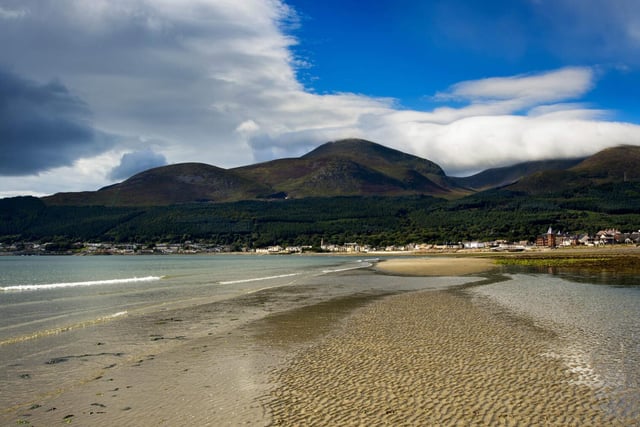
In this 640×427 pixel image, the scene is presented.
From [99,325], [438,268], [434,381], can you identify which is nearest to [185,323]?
[99,325]

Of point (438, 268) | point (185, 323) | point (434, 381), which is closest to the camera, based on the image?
point (434, 381)

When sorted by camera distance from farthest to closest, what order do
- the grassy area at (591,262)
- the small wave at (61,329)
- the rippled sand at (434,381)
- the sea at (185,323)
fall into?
1. the grassy area at (591,262)
2. the small wave at (61,329)
3. the sea at (185,323)
4. the rippled sand at (434,381)

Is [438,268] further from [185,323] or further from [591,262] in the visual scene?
[185,323]

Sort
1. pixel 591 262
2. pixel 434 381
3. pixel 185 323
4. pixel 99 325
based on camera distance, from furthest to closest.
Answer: pixel 591 262, pixel 185 323, pixel 99 325, pixel 434 381

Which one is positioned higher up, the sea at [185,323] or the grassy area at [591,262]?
the sea at [185,323]

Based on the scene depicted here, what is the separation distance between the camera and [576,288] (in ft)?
123

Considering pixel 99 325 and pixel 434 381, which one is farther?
pixel 99 325

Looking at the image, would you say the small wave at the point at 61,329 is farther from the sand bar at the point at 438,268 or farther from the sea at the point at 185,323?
the sand bar at the point at 438,268

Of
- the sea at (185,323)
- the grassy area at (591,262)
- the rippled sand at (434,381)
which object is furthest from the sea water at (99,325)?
the grassy area at (591,262)

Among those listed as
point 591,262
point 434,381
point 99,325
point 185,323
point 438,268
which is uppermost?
point 434,381

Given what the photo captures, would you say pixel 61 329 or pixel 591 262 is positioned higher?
pixel 61 329

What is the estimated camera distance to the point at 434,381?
41.2 feet

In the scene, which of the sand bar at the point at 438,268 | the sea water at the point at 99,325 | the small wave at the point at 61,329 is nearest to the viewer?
the sea water at the point at 99,325

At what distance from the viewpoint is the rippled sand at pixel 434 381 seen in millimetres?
10000
